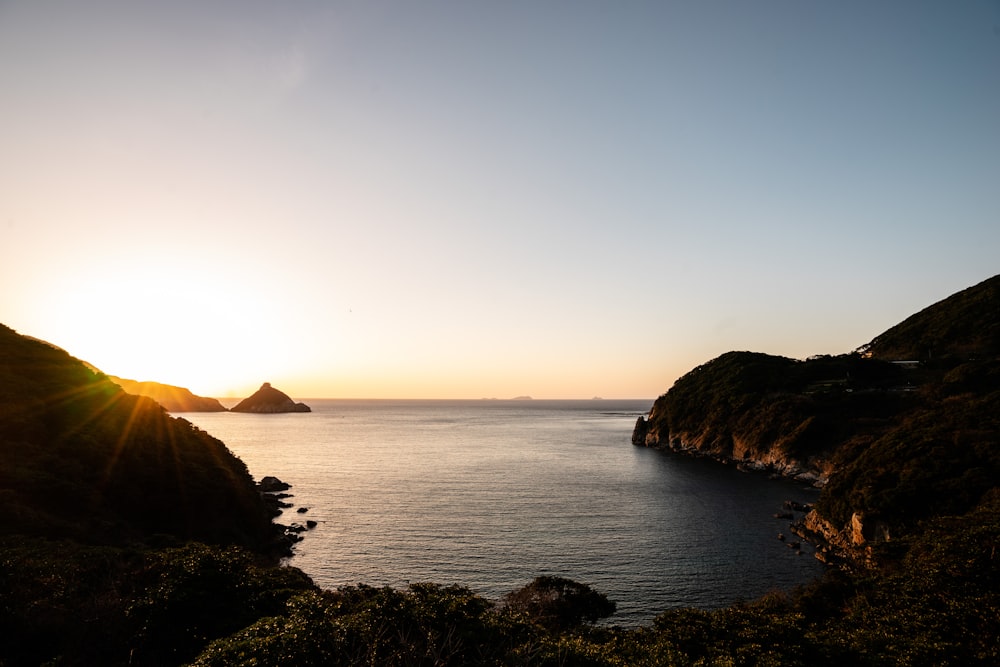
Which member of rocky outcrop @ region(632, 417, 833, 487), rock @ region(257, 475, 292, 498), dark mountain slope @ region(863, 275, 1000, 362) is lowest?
rock @ region(257, 475, 292, 498)

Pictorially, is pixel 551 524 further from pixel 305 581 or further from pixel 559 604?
pixel 305 581

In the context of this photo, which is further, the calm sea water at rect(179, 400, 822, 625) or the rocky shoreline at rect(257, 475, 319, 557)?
the rocky shoreline at rect(257, 475, 319, 557)

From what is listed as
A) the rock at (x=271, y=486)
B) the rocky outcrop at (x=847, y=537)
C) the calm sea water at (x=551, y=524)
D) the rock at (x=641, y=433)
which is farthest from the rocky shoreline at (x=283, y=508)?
the rock at (x=641, y=433)

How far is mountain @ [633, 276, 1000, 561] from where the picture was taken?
46.0 meters

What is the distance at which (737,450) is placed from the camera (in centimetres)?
11225

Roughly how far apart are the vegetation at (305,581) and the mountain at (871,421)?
440mm

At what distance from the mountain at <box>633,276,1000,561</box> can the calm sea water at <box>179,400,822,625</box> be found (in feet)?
23.9

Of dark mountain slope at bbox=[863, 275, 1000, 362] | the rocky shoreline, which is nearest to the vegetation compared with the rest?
the rocky shoreline

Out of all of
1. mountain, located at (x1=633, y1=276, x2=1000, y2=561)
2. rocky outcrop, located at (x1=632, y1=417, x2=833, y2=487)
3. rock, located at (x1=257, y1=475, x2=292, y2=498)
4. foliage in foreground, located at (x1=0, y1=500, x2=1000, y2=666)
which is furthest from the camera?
rocky outcrop, located at (x1=632, y1=417, x2=833, y2=487)

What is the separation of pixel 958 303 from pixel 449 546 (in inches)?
Result: 5946

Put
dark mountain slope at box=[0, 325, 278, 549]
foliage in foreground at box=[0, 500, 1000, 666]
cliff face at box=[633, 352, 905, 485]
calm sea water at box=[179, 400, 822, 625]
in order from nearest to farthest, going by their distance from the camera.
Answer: foliage in foreground at box=[0, 500, 1000, 666] → dark mountain slope at box=[0, 325, 278, 549] → calm sea water at box=[179, 400, 822, 625] → cliff face at box=[633, 352, 905, 485]

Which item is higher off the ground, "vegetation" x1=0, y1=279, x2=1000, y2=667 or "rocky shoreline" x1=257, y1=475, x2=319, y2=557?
"vegetation" x1=0, y1=279, x2=1000, y2=667

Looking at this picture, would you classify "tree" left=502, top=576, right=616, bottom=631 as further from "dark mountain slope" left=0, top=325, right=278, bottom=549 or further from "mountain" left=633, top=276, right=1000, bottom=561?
"dark mountain slope" left=0, top=325, right=278, bottom=549

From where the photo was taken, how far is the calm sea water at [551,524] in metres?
45.8
